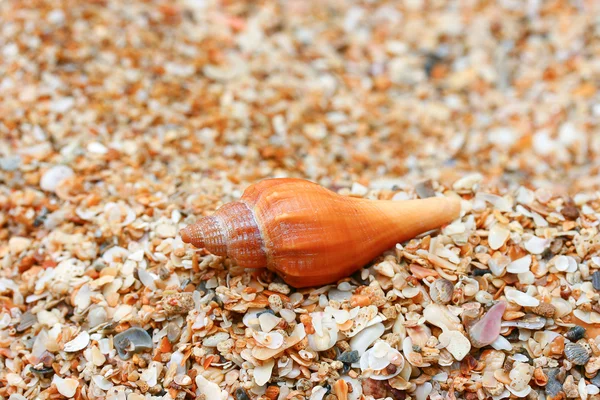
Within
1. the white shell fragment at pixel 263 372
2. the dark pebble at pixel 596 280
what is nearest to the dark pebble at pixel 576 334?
the dark pebble at pixel 596 280

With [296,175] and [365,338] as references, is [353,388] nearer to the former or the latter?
[365,338]

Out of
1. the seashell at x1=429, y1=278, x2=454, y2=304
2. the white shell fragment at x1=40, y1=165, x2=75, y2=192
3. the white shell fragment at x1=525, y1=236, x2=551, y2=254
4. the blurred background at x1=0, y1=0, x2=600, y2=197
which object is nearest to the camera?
the seashell at x1=429, y1=278, x2=454, y2=304

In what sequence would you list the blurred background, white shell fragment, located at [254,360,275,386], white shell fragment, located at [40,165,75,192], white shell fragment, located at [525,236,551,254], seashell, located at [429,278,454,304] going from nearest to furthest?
white shell fragment, located at [254,360,275,386] < seashell, located at [429,278,454,304] < white shell fragment, located at [525,236,551,254] < white shell fragment, located at [40,165,75,192] < the blurred background

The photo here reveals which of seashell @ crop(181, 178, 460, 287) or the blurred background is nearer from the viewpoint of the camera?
seashell @ crop(181, 178, 460, 287)

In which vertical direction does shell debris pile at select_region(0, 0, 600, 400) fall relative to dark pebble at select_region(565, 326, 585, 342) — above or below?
above

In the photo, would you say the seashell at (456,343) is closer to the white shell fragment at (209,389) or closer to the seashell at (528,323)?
the seashell at (528,323)

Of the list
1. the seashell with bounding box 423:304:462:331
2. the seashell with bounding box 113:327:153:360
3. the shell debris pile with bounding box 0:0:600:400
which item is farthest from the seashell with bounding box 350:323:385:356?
the seashell with bounding box 113:327:153:360

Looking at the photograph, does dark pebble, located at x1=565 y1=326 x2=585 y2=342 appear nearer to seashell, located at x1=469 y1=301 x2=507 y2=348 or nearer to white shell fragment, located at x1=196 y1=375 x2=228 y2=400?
seashell, located at x1=469 y1=301 x2=507 y2=348
